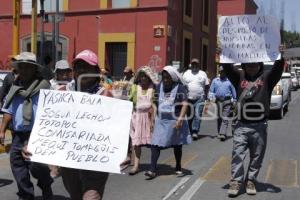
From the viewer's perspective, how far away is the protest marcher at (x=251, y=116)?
7660 mm

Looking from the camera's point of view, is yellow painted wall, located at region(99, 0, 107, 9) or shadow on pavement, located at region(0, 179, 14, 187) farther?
yellow painted wall, located at region(99, 0, 107, 9)

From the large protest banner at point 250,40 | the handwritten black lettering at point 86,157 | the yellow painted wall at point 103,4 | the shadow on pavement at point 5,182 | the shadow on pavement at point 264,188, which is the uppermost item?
the yellow painted wall at point 103,4

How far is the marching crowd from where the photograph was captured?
16.0 ft

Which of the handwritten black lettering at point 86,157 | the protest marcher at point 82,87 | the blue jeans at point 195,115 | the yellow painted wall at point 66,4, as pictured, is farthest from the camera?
the yellow painted wall at point 66,4

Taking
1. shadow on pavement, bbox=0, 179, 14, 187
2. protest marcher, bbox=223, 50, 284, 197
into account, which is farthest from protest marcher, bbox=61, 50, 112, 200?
shadow on pavement, bbox=0, 179, 14, 187

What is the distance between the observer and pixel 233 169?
7793mm

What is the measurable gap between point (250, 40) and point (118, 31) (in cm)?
1840

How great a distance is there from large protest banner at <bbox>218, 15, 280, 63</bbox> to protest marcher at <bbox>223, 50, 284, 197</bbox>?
0.12 metres

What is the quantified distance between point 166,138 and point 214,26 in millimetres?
29799

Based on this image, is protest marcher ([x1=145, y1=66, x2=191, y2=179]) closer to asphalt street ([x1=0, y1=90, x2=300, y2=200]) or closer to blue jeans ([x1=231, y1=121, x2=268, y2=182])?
asphalt street ([x1=0, y1=90, x2=300, y2=200])

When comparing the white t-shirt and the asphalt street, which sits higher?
the white t-shirt

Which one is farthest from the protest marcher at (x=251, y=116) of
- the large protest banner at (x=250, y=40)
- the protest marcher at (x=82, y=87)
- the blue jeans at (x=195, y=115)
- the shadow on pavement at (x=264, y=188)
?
the blue jeans at (x=195, y=115)

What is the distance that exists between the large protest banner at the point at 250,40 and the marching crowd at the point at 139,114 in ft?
0.49

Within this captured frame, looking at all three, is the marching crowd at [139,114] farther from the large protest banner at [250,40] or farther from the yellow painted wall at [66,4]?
the yellow painted wall at [66,4]
